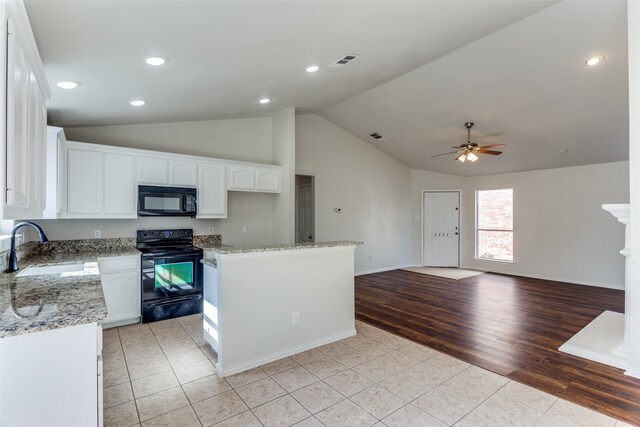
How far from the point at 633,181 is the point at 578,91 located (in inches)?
77.9

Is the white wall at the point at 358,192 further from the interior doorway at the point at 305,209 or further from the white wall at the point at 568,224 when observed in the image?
the white wall at the point at 568,224

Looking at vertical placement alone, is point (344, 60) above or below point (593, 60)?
below

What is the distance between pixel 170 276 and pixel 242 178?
181 centimetres

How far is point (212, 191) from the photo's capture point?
484 centimetres

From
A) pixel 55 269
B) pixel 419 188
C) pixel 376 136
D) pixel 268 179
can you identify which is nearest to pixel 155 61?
pixel 55 269

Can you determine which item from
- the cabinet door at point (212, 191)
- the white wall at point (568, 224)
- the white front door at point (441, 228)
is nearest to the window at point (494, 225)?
the white wall at point (568, 224)

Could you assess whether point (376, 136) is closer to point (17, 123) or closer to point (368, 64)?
point (368, 64)

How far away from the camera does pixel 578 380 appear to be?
2756 mm

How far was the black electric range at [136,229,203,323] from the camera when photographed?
4.04 meters

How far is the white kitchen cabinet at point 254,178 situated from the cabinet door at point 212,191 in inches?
5.5

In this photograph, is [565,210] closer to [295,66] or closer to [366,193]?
[366,193]

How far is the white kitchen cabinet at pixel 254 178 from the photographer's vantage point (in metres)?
5.05

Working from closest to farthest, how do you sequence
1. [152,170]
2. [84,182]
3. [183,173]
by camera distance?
1. [84,182]
2. [152,170]
3. [183,173]

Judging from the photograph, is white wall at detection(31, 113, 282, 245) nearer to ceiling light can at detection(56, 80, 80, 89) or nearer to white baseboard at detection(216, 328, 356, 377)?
ceiling light can at detection(56, 80, 80, 89)
